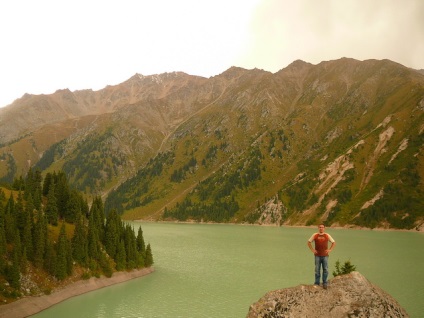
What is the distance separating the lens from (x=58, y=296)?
6278cm

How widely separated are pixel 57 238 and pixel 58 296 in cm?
1387

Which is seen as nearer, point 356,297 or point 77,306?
point 356,297

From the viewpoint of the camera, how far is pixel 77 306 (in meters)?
61.0

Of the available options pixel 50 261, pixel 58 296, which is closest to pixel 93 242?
pixel 50 261

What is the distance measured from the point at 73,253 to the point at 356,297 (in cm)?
6390

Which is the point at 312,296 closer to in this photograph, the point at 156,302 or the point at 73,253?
the point at 156,302

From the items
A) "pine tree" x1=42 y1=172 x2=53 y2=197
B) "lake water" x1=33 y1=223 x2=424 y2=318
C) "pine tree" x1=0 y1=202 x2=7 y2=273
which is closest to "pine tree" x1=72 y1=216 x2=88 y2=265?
"lake water" x1=33 y1=223 x2=424 y2=318

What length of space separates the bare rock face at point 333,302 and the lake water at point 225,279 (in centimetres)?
3980

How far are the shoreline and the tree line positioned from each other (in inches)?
69.2

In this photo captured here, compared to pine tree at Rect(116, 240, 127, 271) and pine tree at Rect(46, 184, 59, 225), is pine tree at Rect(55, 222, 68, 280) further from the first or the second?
pine tree at Rect(116, 240, 127, 271)

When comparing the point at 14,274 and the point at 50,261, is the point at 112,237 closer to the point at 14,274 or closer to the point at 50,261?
the point at 50,261

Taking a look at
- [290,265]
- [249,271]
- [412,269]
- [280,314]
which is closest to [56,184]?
[249,271]

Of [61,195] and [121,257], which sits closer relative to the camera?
[121,257]

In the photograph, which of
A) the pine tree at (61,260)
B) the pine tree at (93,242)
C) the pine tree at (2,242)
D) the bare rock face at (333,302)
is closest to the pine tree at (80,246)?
the pine tree at (93,242)
